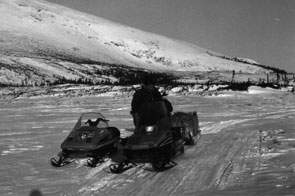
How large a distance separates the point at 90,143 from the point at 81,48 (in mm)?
105333

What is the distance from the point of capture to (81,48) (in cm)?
11169

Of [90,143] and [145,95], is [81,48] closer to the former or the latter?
[145,95]

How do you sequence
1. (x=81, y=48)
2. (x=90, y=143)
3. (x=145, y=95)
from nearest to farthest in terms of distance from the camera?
(x=90, y=143)
(x=145, y=95)
(x=81, y=48)

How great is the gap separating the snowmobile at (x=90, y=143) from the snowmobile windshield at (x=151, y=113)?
0.84 m

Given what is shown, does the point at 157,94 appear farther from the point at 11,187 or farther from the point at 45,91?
the point at 45,91

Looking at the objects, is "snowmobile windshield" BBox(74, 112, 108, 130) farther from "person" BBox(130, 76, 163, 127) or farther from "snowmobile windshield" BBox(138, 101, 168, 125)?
"snowmobile windshield" BBox(138, 101, 168, 125)

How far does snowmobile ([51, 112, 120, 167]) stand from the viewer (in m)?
8.55

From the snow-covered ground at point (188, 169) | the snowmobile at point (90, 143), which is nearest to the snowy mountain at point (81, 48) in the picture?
the snow-covered ground at point (188, 169)

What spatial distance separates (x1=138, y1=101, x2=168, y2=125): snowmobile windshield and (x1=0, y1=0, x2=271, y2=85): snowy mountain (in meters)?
57.3

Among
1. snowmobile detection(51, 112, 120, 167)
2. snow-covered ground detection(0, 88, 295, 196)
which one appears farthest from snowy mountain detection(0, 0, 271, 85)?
snowmobile detection(51, 112, 120, 167)

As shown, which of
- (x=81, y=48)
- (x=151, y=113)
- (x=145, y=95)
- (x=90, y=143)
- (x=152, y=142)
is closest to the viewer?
(x=152, y=142)

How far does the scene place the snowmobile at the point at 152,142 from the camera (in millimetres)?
8211

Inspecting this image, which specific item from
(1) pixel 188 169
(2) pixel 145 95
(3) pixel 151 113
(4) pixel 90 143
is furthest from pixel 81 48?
(1) pixel 188 169

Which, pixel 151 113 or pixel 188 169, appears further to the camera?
pixel 151 113
